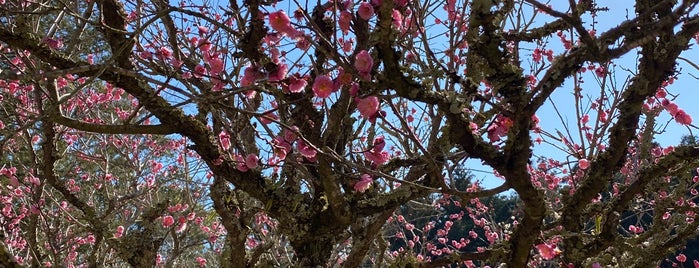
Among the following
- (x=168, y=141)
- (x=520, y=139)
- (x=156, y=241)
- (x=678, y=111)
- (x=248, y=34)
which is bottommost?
(x=520, y=139)

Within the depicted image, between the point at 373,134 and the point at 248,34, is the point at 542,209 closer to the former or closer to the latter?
the point at 248,34

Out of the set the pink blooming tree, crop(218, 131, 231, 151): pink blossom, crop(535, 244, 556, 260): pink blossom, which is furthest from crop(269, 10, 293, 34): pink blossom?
crop(535, 244, 556, 260): pink blossom

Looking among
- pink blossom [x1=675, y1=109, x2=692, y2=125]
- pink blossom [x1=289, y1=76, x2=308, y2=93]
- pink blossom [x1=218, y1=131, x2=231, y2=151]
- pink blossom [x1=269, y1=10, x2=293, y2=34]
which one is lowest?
pink blossom [x1=289, y1=76, x2=308, y2=93]

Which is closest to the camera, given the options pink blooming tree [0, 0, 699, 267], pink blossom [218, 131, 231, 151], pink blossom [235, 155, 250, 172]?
pink blooming tree [0, 0, 699, 267]

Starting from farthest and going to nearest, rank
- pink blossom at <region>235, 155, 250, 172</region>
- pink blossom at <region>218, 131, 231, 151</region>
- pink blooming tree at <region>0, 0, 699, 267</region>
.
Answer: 1. pink blossom at <region>218, 131, 231, 151</region>
2. pink blossom at <region>235, 155, 250, 172</region>
3. pink blooming tree at <region>0, 0, 699, 267</region>

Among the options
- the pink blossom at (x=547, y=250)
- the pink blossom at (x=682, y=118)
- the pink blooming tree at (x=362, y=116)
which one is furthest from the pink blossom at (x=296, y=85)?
the pink blossom at (x=682, y=118)

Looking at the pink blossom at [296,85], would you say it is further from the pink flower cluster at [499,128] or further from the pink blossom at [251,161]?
the pink flower cluster at [499,128]

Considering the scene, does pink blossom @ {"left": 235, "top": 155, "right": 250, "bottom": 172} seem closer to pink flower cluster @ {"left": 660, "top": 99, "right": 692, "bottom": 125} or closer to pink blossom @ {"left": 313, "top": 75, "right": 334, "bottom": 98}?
pink blossom @ {"left": 313, "top": 75, "right": 334, "bottom": 98}

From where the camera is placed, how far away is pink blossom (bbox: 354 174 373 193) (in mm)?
2506

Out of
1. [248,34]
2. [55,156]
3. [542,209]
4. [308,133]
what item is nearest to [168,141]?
[55,156]

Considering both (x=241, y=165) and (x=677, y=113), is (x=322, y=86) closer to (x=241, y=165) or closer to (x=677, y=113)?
(x=241, y=165)

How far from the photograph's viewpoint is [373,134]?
3475 millimetres

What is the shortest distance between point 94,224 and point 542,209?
85.4 inches

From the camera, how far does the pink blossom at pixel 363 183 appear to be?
251 centimetres
